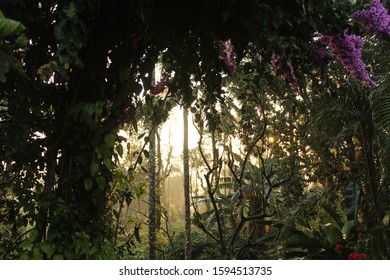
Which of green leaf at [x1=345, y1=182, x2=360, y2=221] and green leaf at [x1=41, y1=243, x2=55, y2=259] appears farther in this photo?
green leaf at [x1=345, y1=182, x2=360, y2=221]

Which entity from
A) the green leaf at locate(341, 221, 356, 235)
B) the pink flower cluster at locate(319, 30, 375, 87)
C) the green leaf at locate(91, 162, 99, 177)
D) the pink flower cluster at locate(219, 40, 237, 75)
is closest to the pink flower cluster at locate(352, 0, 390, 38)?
the pink flower cluster at locate(319, 30, 375, 87)

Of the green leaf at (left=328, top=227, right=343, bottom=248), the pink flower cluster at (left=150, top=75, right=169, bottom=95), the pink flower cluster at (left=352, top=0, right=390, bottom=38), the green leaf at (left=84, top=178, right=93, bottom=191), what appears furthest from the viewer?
the green leaf at (left=328, top=227, right=343, bottom=248)

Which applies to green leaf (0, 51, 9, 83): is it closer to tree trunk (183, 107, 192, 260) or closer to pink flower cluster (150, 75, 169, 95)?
pink flower cluster (150, 75, 169, 95)

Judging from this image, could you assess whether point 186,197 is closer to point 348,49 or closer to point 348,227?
point 348,227

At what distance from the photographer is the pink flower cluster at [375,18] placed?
105 inches

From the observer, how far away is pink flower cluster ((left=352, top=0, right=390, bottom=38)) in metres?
2.66

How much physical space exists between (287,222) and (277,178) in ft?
14.1

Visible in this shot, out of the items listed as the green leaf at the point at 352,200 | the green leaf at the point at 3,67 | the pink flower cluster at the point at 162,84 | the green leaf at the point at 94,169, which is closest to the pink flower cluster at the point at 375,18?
the pink flower cluster at the point at 162,84

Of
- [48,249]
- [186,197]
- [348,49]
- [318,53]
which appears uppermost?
[348,49]

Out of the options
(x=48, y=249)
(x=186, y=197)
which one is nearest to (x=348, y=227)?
(x=48, y=249)

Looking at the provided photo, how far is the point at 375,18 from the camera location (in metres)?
2.65
